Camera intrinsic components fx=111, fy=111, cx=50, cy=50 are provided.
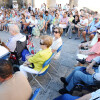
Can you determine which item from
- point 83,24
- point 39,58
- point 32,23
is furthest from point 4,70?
point 32,23

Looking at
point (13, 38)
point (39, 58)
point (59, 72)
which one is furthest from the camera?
point (59, 72)

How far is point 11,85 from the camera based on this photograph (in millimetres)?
1258

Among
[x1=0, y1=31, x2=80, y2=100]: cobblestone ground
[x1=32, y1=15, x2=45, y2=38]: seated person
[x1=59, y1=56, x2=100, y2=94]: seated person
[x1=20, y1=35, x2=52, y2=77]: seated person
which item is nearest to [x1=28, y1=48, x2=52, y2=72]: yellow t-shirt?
[x1=20, y1=35, x2=52, y2=77]: seated person

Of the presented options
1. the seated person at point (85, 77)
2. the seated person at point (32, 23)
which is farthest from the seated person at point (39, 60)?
the seated person at point (32, 23)

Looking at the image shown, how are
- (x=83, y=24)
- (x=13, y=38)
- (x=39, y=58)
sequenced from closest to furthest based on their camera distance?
(x=39, y=58)
(x=13, y=38)
(x=83, y=24)

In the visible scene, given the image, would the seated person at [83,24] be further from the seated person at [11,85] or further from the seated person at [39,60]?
the seated person at [11,85]

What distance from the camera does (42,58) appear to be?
2.25m

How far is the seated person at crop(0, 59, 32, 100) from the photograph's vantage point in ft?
3.96

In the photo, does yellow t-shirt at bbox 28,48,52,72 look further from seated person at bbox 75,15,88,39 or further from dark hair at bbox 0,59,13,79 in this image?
seated person at bbox 75,15,88,39

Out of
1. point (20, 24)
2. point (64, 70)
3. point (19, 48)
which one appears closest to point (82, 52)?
point (64, 70)

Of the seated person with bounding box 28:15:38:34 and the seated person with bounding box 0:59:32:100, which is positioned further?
the seated person with bounding box 28:15:38:34

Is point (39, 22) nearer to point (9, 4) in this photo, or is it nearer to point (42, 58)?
point (42, 58)

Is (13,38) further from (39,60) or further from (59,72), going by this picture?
(59,72)

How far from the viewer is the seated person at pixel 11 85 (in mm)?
1207
